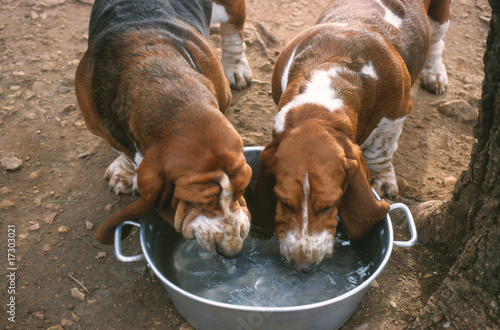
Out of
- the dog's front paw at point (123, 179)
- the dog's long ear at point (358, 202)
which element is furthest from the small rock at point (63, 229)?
the dog's long ear at point (358, 202)

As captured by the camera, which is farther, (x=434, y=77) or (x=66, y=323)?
(x=434, y=77)

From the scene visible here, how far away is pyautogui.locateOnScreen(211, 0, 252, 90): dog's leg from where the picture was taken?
4.66 metres

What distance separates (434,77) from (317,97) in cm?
267

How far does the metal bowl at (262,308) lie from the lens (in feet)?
7.28

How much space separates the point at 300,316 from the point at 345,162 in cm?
82

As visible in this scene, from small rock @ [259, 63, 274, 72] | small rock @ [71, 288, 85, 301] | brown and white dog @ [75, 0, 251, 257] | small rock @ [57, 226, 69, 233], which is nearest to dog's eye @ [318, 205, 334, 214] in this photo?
brown and white dog @ [75, 0, 251, 257]

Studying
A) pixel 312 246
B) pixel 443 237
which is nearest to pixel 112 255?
pixel 312 246

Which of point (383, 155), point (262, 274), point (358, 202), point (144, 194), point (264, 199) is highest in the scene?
point (144, 194)

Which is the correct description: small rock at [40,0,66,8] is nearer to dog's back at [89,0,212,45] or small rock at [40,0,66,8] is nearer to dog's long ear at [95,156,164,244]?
dog's back at [89,0,212,45]

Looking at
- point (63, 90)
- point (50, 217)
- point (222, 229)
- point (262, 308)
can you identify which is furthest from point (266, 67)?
point (262, 308)

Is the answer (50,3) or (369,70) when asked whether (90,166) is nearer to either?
(369,70)

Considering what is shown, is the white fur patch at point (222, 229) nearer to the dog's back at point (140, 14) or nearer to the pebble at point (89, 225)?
the pebble at point (89, 225)

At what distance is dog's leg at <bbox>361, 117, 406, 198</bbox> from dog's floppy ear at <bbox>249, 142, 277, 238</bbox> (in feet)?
3.55

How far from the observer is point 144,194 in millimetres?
2402
